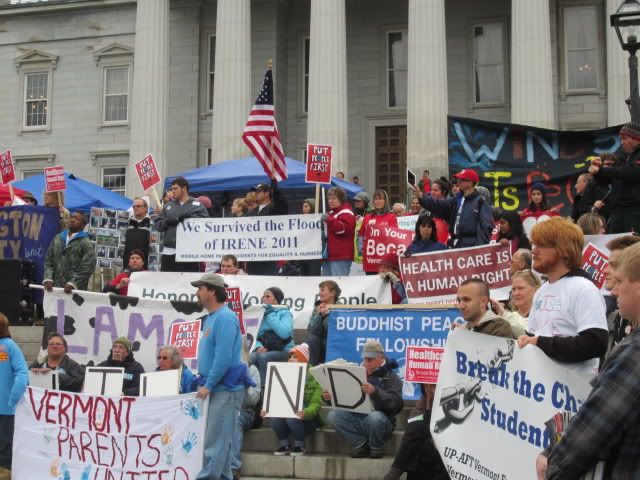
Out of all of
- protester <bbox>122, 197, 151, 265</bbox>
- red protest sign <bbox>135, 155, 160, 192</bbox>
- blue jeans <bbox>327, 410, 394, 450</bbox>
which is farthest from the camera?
red protest sign <bbox>135, 155, 160, 192</bbox>

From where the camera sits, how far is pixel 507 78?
36.4m

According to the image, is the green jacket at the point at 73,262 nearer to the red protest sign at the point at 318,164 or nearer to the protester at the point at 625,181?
the red protest sign at the point at 318,164

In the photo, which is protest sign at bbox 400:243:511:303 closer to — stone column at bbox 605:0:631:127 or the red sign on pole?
the red sign on pole

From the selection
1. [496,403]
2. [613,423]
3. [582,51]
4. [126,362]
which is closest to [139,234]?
[126,362]

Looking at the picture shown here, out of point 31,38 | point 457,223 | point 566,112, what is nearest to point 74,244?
point 457,223

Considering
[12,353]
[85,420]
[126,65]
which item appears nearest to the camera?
[85,420]

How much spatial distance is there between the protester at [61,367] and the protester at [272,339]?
2.02m

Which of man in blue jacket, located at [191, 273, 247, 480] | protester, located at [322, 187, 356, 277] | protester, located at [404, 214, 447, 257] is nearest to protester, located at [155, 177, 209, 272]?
protester, located at [322, 187, 356, 277]

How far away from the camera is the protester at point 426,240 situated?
14.7 meters

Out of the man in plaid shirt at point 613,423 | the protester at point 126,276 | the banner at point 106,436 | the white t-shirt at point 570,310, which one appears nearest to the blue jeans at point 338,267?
the protester at point 126,276

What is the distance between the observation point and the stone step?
1093 centimetres

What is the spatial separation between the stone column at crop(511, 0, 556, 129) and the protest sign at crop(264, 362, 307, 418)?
20.3m

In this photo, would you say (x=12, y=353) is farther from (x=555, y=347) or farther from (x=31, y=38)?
(x=31, y=38)

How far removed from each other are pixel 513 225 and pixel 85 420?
596cm
